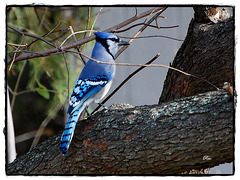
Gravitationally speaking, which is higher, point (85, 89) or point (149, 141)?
point (85, 89)

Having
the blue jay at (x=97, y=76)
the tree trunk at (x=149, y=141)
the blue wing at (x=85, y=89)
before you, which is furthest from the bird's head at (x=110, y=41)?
the tree trunk at (x=149, y=141)

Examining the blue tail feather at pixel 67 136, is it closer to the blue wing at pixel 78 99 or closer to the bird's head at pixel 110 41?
the blue wing at pixel 78 99

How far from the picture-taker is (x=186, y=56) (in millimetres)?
1612

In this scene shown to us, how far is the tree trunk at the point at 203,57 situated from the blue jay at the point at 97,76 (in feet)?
0.84

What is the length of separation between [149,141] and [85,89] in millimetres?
324

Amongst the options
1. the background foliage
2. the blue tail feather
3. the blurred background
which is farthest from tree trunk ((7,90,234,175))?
the background foliage

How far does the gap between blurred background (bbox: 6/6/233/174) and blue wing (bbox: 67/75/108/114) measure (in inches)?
2.3

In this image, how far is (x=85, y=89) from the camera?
1.48 meters

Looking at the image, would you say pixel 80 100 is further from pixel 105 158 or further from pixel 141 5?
pixel 141 5

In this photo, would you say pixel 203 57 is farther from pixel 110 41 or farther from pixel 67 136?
pixel 67 136

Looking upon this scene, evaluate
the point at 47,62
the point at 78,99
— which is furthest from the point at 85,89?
the point at 47,62

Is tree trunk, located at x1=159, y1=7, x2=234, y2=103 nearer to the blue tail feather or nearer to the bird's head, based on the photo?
the bird's head
